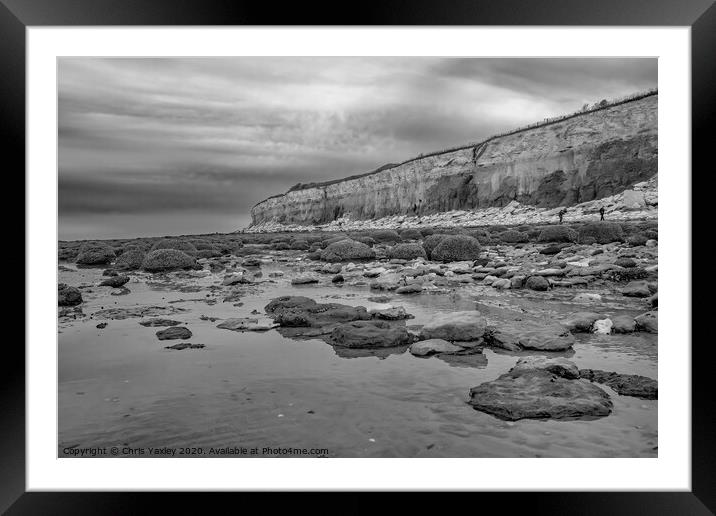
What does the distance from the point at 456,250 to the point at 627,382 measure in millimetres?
4876

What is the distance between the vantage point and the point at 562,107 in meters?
6.07

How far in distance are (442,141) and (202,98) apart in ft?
10.3

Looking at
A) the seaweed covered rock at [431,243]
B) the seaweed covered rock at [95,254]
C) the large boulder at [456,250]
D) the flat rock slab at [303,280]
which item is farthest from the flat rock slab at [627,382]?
the seaweed covered rock at [431,243]

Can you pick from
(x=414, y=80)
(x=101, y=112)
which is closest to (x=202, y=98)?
(x=101, y=112)

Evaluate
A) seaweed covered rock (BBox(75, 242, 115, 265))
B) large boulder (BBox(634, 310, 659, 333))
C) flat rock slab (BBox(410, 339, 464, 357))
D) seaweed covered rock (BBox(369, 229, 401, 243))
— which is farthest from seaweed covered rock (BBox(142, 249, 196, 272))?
large boulder (BBox(634, 310, 659, 333))

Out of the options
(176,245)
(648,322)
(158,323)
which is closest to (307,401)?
(158,323)

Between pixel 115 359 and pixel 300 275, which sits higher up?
pixel 300 275

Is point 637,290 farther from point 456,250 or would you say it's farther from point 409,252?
point 409,252

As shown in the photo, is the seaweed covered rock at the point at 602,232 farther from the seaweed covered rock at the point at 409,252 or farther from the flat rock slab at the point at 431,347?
the flat rock slab at the point at 431,347

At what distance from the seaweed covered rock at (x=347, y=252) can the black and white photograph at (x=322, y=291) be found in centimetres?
5

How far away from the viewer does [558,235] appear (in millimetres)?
8664

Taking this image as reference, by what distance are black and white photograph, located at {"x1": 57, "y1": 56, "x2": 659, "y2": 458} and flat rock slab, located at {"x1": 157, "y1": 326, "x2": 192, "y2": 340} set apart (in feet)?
0.07
